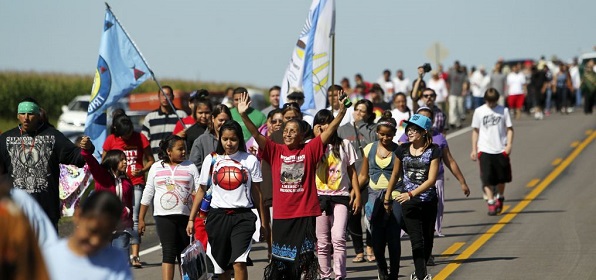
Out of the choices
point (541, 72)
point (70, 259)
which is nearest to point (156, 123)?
point (70, 259)

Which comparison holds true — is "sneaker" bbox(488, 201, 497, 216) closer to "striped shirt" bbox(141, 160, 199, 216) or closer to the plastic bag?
"striped shirt" bbox(141, 160, 199, 216)

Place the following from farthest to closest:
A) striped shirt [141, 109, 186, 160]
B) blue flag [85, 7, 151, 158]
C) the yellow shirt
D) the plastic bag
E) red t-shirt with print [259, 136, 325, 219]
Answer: striped shirt [141, 109, 186, 160], blue flag [85, 7, 151, 158], the yellow shirt, red t-shirt with print [259, 136, 325, 219], the plastic bag

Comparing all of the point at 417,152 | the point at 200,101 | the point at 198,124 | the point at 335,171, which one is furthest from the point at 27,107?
the point at 200,101

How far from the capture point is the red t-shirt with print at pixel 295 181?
1093 cm

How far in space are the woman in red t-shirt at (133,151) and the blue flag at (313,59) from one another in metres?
3.67

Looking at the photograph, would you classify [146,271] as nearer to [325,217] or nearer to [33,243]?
[325,217]

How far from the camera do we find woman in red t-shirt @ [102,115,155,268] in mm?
14320

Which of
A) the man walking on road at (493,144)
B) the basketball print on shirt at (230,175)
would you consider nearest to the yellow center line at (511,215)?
the man walking on road at (493,144)

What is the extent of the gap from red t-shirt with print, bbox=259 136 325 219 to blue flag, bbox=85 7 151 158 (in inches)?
179

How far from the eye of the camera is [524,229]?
16.8 metres

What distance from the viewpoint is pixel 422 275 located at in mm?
12008

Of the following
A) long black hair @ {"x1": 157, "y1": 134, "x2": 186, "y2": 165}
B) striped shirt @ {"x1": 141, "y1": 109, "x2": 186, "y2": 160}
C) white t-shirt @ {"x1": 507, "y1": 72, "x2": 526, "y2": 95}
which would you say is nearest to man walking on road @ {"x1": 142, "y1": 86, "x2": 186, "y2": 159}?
striped shirt @ {"x1": 141, "y1": 109, "x2": 186, "y2": 160}

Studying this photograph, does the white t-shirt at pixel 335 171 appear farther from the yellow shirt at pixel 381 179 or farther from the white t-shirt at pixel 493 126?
the white t-shirt at pixel 493 126

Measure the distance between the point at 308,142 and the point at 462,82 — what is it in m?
25.2
